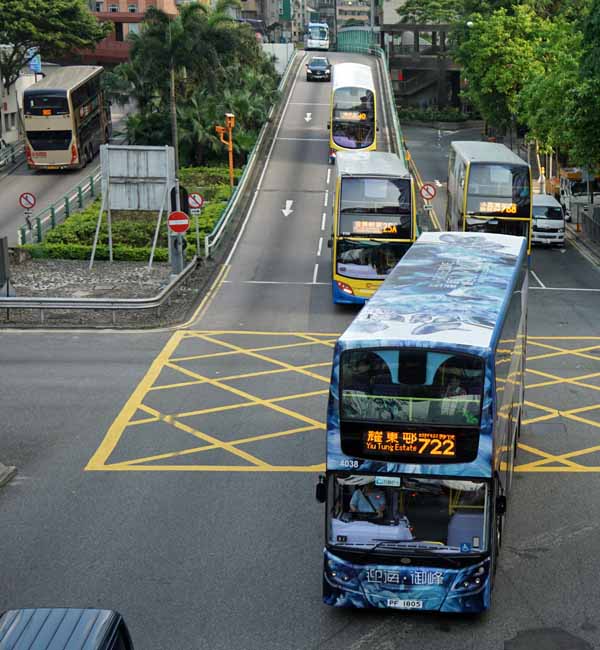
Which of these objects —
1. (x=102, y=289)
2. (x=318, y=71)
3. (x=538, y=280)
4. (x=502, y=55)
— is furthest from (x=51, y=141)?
(x=318, y=71)

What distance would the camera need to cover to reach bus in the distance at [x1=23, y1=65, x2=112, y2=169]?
56.4 m

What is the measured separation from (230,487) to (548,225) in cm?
3091

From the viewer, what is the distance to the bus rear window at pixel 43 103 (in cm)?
5625

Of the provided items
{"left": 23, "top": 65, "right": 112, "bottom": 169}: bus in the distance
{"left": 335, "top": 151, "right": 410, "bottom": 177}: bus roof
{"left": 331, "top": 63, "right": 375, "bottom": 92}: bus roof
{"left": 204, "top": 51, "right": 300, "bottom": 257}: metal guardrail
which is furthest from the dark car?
{"left": 335, "top": 151, "right": 410, "bottom": 177}: bus roof

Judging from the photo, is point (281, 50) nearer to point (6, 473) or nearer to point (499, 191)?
point (499, 191)

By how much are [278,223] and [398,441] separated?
118 feet

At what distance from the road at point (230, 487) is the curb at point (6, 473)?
0.20 metres

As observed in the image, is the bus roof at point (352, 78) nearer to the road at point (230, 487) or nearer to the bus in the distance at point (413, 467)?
the road at point (230, 487)

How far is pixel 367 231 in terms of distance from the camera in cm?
3102

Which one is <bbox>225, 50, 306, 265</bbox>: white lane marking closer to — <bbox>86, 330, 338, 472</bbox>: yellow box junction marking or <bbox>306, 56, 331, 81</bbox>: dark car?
<bbox>306, 56, 331, 81</bbox>: dark car

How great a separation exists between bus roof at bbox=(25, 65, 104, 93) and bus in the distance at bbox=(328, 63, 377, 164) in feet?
46.2

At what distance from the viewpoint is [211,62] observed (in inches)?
2434

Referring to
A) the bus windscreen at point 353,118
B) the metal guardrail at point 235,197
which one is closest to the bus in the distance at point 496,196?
the metal guardrail at point 235,197

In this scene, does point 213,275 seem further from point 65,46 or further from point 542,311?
point 65,46
